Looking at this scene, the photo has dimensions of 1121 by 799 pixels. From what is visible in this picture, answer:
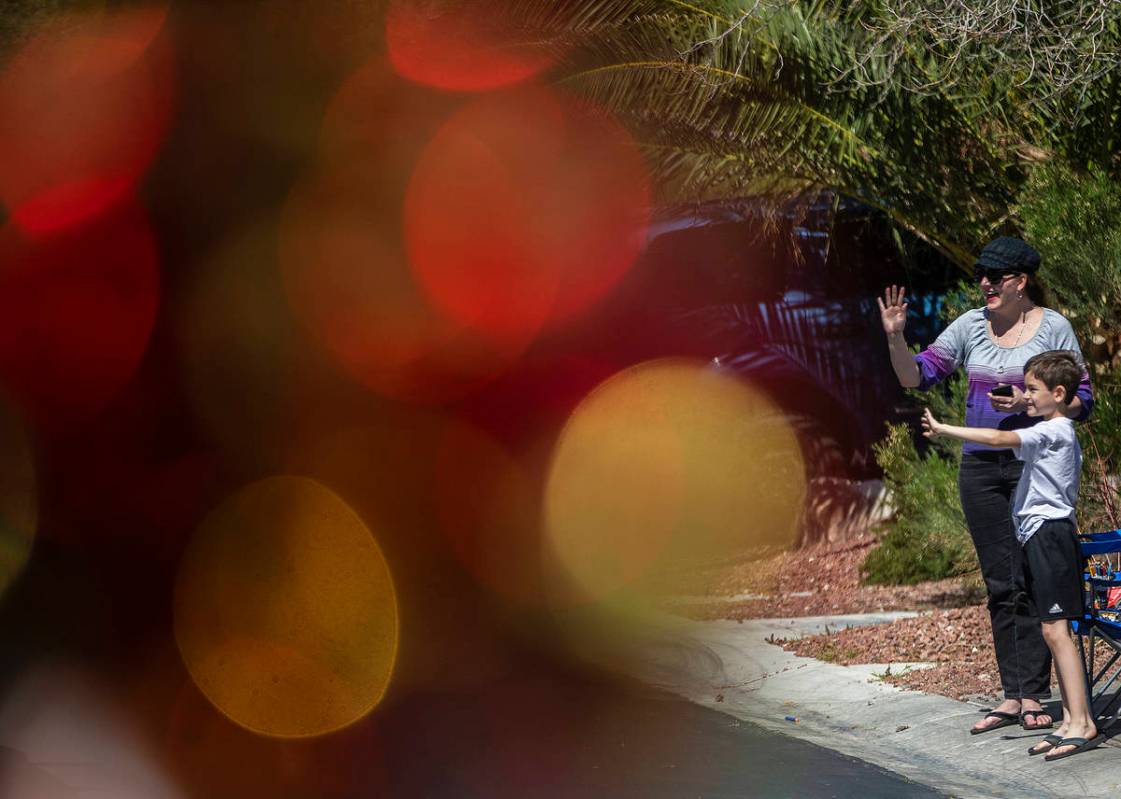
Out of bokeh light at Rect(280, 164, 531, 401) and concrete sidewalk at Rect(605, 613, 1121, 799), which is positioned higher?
concrete sidewalk at Rect(605, 613, 1121, 799)

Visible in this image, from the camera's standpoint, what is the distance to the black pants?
240 inches

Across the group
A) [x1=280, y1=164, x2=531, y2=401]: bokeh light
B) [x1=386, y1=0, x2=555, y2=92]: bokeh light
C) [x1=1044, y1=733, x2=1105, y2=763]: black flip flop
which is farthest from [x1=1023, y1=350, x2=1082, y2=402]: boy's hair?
[x1=280, y1=164, x2=531, y2=401]: bokeh light

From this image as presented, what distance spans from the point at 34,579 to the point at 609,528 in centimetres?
533

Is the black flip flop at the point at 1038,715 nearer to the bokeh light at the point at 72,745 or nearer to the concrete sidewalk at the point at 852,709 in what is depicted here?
the concrete sidewalk at the point at 852,709

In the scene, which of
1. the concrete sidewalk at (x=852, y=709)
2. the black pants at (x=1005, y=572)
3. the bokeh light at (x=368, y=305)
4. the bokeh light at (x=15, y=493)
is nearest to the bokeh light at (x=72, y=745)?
the concrete sidewalk at (x=852, y=709)

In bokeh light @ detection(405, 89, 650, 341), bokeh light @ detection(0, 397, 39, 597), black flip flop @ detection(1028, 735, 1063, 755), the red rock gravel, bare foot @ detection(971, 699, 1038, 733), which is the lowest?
bokeh light @ detection(0, 397, 39, 597)

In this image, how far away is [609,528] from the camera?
574 inches

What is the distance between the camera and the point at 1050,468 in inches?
222

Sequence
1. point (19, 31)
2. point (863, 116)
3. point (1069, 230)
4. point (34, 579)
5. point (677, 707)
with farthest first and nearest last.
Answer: point (19, 31) → point (34, 579) → point (863, 116) → point (1069, 230) → point (677, 707)

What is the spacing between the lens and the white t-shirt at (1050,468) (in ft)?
18.4

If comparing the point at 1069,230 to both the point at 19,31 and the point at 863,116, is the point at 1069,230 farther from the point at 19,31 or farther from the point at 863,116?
the point at 19,31

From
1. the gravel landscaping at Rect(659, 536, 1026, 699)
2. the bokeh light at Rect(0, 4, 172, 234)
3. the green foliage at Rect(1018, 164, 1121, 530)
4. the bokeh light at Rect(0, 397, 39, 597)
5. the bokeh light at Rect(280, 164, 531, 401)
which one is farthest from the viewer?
the bokeh light at Rect(280, 164, 531, 401)

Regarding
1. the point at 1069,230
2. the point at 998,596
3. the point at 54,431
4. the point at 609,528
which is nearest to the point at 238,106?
the point at 54,431

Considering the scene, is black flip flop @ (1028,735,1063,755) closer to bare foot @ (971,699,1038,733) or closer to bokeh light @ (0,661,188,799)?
bare foot @ (971,699,1038,733)
